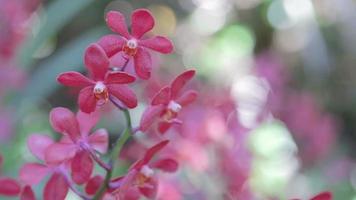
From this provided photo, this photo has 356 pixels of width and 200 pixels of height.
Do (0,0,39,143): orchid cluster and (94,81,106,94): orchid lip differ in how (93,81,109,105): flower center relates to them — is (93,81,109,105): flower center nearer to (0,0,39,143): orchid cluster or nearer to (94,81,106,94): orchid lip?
(94,81,106,94): orchid lip

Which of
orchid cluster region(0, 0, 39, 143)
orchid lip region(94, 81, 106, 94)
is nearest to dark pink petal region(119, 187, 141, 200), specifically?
orchid lip region(94, 81, 106, 94)

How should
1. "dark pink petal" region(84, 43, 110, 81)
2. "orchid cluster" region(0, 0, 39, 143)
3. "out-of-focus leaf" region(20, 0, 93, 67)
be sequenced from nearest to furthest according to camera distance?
1. "dark pink petal" region(84, 43, 110, 81)
2. "orchid cluster" region(0, 0, 39, 143)
3. "out-of-focus leaf" region(20, 0, 93, 67)

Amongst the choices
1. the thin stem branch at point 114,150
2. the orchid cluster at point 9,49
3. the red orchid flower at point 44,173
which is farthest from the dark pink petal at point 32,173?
the orchid cluster at point 9,49

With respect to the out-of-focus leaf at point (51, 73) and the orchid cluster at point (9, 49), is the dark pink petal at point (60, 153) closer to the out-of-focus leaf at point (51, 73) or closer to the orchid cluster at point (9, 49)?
the orchid cluster at point (9, 49)

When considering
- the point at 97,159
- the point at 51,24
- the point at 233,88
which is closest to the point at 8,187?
the point at 97,159

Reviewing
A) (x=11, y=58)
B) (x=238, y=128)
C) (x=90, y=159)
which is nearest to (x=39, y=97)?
(x=11, y=58)
